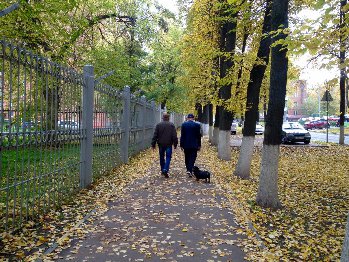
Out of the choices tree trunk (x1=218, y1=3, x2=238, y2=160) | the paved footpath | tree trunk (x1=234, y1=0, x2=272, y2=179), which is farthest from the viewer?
tree trunk (x1=218, y1=3, x2=238, y2=160)

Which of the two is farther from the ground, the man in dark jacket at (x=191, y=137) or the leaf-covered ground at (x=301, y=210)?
the man in dark jacket at (x=191, y=137)

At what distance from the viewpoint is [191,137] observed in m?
11.6

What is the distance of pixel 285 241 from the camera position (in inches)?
235

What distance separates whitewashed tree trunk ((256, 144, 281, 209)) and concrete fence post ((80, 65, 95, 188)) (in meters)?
4.05

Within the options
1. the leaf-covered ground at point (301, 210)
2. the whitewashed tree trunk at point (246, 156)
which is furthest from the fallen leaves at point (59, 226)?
the whitewashed tree trunk at point (246, 156)

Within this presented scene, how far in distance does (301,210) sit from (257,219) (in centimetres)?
168

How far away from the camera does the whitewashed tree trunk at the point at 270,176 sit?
805cm

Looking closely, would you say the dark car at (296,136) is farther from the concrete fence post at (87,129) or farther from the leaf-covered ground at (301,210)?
the concrete fence post at (87,129)

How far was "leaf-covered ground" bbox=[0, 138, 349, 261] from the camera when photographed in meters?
5.30

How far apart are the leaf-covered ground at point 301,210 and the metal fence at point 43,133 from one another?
3472 mm

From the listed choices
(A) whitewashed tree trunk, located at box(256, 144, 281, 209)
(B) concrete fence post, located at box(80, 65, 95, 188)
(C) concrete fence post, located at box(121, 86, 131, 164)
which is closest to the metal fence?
(B) concrete fence post, located at box(80, 65, 95, 188)

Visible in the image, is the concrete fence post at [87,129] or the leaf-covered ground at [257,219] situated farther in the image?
the concrete fence post at [87,129]

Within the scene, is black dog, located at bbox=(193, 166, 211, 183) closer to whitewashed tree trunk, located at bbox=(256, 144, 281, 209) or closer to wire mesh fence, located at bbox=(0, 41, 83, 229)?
whitewashed tree trunk, located at bbox=(256, 144, 281, 209)

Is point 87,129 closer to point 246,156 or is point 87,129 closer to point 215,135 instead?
point 246,156
